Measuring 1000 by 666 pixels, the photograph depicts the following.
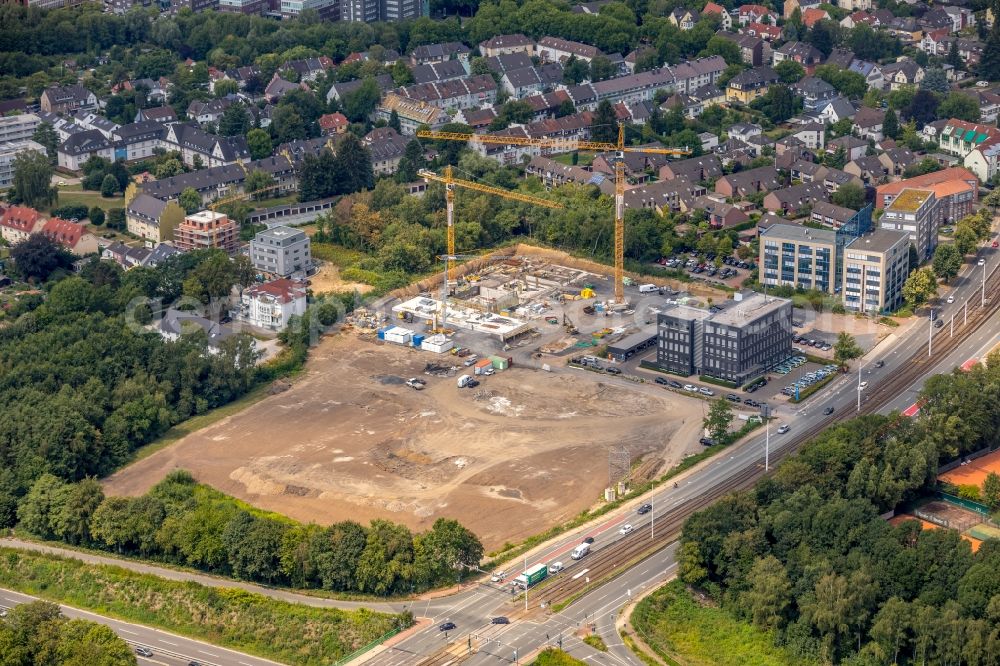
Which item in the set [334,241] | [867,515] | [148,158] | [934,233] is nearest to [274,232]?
[334,241]

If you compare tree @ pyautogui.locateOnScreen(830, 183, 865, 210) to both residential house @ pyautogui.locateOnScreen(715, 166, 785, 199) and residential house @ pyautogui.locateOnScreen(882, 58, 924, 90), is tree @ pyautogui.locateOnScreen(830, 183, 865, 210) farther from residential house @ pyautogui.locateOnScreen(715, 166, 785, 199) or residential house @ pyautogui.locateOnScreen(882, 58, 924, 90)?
residential house @ pyautogui.locateOnScreen(882, 58, 924, 90)

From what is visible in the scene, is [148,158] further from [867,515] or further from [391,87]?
[867,515]

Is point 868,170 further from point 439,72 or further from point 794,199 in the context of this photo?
point 439,72

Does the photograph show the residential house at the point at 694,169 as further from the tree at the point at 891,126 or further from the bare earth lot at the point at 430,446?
the bare earth lot at the point at 430,446

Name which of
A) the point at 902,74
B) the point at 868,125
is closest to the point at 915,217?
the point at 868,125

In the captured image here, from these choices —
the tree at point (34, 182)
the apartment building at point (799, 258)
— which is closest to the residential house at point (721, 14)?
the apartment building at point (799, 258)

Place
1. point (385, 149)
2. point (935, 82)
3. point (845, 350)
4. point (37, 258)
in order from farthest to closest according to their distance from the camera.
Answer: point (935, 82) → point (385, 149) → point (37, 258) → point (845, 350)

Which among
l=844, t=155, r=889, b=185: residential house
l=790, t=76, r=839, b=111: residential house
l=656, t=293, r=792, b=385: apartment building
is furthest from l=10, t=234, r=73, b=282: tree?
l=790, t=76, r=839, b=111: residential house
